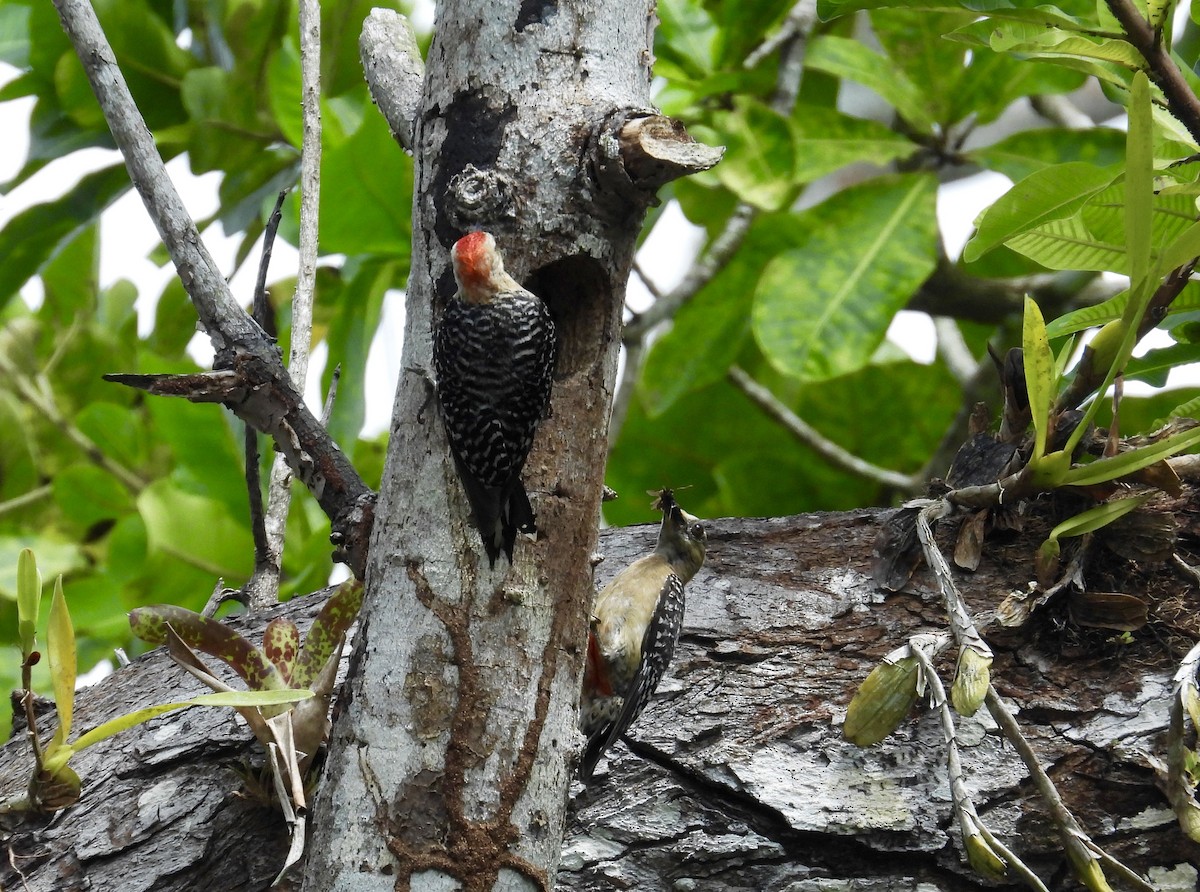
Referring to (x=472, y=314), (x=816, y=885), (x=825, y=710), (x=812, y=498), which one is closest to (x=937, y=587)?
(x=825, y=710)

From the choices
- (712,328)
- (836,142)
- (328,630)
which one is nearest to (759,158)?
(836,142)

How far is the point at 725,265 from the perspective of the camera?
12.8 ft

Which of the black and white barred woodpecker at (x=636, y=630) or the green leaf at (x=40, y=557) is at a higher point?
the black and white barred woodpecker at (x=636, y=630)

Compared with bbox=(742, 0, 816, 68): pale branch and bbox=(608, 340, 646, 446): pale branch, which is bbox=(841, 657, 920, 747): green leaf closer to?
bbox=(608, 340, 646, 446): pale branch

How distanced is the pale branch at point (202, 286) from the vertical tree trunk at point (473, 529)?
15 cm

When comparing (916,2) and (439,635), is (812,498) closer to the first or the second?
(916,2)

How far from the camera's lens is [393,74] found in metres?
2.08

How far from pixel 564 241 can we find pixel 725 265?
7.52 ft

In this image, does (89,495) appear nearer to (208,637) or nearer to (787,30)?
(208,637)

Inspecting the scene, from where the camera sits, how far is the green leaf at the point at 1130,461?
73.5 inches

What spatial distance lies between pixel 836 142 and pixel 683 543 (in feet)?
5.94

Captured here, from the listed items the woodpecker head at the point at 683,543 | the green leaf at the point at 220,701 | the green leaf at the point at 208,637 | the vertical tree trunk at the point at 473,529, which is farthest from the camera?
the woodpecker head at the point at 683,543

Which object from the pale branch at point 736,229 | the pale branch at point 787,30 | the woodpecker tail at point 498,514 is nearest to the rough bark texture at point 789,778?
the woodpecker tail at point 498,514

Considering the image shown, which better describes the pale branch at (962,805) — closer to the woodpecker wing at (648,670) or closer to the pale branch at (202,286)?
the woodpecker wing at (648,670)
